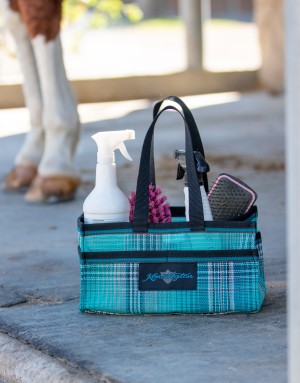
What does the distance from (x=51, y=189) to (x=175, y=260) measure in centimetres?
221

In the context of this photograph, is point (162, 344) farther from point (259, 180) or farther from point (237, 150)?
point (237, 150)

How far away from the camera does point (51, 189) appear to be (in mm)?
5094

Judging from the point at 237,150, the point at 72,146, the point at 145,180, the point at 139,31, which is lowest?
the point at 139,31

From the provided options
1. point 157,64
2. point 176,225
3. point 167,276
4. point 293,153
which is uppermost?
point 293,153

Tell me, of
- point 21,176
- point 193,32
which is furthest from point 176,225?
point 193,32

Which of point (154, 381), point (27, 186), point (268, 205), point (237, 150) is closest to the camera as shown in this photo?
point (154, 381)

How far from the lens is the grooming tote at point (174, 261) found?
117 inches

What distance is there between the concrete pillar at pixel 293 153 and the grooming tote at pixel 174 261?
0.90 meters

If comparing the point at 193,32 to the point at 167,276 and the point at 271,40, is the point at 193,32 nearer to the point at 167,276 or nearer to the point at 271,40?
the point at 271,40

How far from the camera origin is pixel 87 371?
2.60 meters

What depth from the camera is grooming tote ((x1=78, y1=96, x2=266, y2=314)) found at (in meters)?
2.97

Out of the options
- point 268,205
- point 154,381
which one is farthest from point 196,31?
point 154,381

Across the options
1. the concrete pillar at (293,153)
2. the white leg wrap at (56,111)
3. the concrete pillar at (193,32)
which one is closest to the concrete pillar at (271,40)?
the concrete pillar at (193,32)

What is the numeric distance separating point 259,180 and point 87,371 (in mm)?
3341
